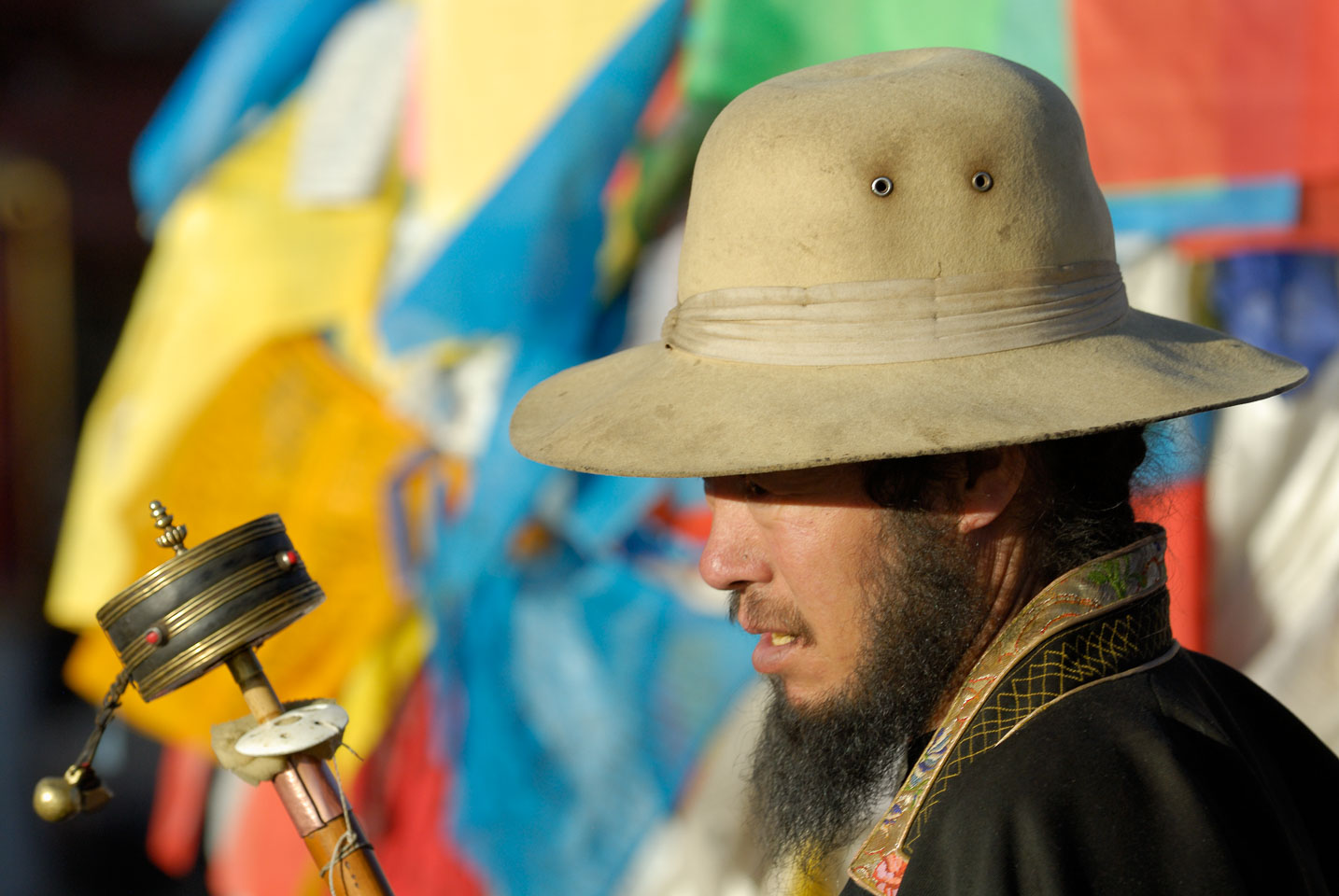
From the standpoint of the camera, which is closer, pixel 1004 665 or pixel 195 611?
pixel 1004 665

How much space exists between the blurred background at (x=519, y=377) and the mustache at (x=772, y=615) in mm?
514

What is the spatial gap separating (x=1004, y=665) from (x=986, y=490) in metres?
0.18

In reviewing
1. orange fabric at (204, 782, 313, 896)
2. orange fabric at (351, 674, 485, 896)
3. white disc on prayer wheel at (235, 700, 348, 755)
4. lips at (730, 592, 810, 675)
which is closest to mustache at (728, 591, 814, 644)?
lips at (730, 592, 810, 675)

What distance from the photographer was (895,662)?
1.16 meters

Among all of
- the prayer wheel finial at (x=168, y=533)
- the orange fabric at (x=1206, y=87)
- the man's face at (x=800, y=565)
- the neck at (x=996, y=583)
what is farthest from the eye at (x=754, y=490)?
the orange fabric at (x=1206, y=87)

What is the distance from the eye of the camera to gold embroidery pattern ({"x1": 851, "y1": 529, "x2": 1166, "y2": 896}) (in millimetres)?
1018

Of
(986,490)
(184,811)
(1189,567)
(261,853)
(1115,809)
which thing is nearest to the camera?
(1115,809)

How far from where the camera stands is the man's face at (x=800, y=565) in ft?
3.82

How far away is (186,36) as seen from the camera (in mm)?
8383

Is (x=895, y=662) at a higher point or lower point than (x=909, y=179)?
lower

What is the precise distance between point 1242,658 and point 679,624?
124 centimetres

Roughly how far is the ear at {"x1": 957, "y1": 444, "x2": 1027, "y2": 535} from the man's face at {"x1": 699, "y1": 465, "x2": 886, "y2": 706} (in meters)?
0.08

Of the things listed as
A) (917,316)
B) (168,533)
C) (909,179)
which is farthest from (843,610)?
(168,533)

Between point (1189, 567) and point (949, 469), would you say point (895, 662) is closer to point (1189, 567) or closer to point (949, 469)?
point (949, 469)
